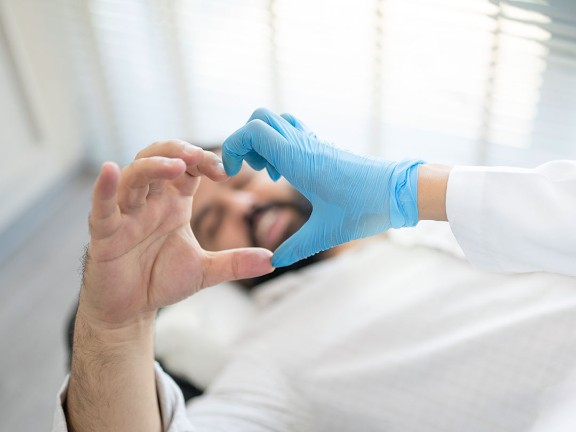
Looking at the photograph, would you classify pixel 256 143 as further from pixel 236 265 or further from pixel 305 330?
pixel 305 330

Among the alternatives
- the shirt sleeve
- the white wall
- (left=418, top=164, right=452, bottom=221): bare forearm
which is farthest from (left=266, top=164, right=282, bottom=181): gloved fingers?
the white wall

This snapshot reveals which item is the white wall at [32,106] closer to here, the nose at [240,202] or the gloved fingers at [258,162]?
the nose at [240,202]

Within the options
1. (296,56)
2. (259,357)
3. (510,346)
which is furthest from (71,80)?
(510,346)

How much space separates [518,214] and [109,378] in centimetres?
69

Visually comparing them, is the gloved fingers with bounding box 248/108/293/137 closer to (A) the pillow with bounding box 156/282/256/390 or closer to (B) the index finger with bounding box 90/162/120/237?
(B) the index finger with bounding box 90/162/120/237

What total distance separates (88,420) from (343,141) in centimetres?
128

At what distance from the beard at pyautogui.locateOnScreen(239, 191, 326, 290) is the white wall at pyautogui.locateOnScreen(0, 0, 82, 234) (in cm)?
99

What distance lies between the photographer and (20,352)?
2.01 meters

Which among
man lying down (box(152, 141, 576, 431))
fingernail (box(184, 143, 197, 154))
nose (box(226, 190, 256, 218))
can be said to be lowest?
man lying down (box(152, 141, 576, 431))

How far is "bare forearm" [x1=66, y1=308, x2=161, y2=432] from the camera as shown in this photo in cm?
112

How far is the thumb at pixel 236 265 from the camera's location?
3.67ft

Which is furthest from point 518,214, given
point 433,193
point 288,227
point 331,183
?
point 288,227

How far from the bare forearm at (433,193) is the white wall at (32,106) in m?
1.60

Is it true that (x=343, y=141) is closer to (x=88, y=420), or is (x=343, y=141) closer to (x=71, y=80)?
(x=71, y=80)
